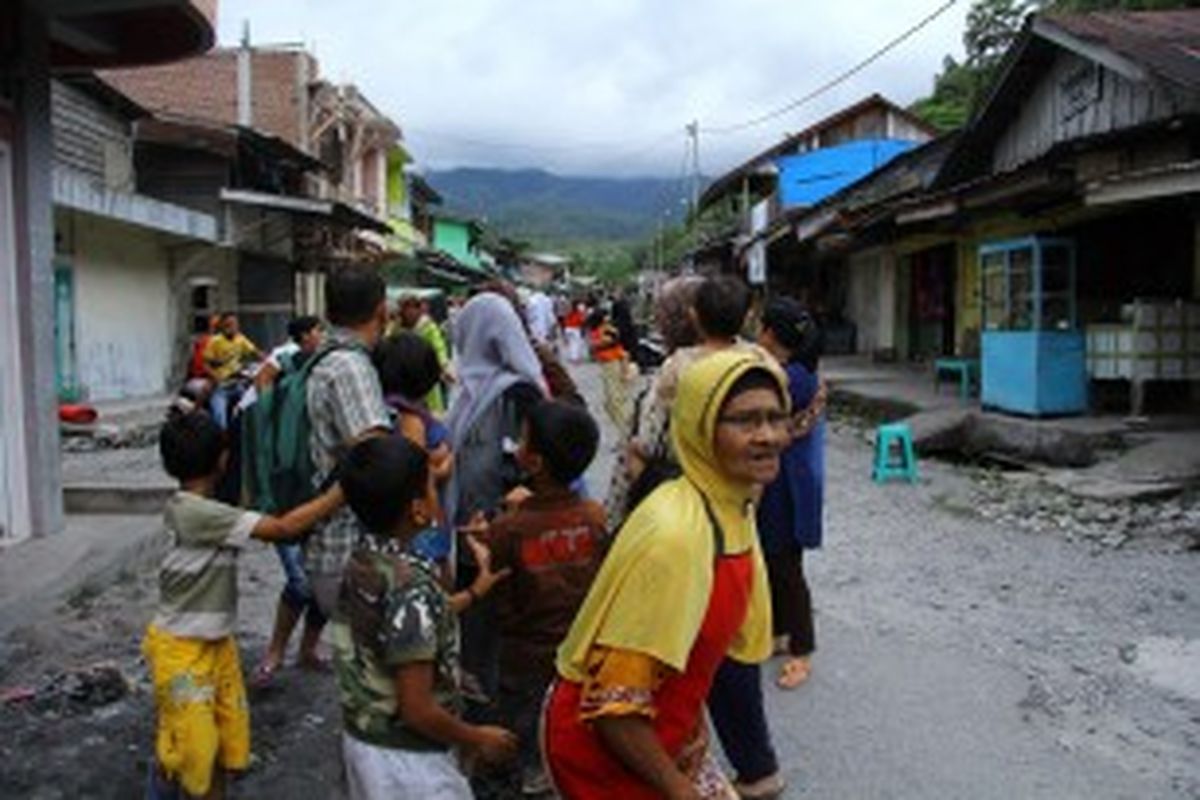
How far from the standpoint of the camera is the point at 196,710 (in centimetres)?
337

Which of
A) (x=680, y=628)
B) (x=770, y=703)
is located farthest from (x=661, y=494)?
(x=770, y=703)

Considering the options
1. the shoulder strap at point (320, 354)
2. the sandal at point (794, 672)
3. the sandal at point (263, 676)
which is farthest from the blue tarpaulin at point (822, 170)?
the shoulder strap at point (320, 354)

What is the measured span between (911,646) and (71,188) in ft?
38.7

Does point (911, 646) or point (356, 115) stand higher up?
point (356, 115)

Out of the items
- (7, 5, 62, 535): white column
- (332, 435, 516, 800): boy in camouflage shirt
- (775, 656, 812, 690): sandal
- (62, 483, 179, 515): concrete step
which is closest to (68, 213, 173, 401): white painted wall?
(62, 483, 179, 515): concrete step

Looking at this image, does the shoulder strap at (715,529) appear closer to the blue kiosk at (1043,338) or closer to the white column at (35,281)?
the white column at (35,281)

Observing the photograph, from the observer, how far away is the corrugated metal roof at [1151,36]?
12.1 metres

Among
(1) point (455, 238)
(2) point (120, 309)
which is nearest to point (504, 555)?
(2) point (120, 309)

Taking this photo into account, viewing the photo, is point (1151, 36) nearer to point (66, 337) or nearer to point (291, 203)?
point (291, 203)

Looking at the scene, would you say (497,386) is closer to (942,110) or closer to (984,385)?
(984,385)

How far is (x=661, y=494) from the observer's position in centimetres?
218

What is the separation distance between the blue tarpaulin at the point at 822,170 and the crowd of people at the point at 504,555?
27352mm

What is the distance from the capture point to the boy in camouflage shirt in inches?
101

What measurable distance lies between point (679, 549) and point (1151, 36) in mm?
14197
